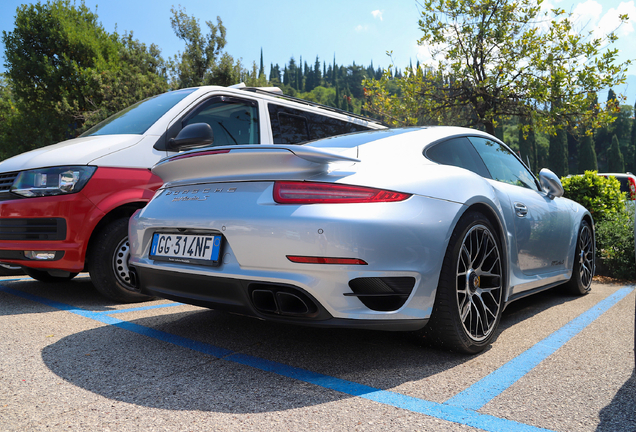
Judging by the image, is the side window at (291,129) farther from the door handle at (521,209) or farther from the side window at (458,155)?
the door handle at (521,209)

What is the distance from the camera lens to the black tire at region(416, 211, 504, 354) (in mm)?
2428

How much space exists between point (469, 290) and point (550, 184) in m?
1.84

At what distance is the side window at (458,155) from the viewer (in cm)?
282

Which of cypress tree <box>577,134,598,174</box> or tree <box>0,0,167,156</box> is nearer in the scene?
tree <box>0,0,167,156</box>

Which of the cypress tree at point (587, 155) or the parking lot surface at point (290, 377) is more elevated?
the cypress tree at point (587, 155)

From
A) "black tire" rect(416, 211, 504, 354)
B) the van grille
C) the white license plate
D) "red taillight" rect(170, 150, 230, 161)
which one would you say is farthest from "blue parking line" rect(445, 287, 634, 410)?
the van grille

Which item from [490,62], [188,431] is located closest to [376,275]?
[188,431]

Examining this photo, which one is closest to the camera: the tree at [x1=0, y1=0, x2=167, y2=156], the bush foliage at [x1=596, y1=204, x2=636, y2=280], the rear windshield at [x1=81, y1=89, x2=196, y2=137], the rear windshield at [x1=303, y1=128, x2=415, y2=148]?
the rear windshield at [x1=303, y1=128, x2=415, y2=148]

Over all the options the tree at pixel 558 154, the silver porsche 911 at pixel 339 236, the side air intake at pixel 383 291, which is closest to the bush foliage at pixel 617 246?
the silver porsche 911 at pixel 339 236

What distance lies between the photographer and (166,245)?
2.60 m

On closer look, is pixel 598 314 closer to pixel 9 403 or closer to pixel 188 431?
pixel 188 431

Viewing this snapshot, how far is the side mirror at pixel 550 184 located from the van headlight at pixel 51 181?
144 inches

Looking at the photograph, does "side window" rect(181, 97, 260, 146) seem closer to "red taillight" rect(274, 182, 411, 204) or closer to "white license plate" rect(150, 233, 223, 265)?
"white license plate" rect(150, 233, 223, 265)

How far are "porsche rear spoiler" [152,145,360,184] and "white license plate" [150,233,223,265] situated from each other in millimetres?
326
